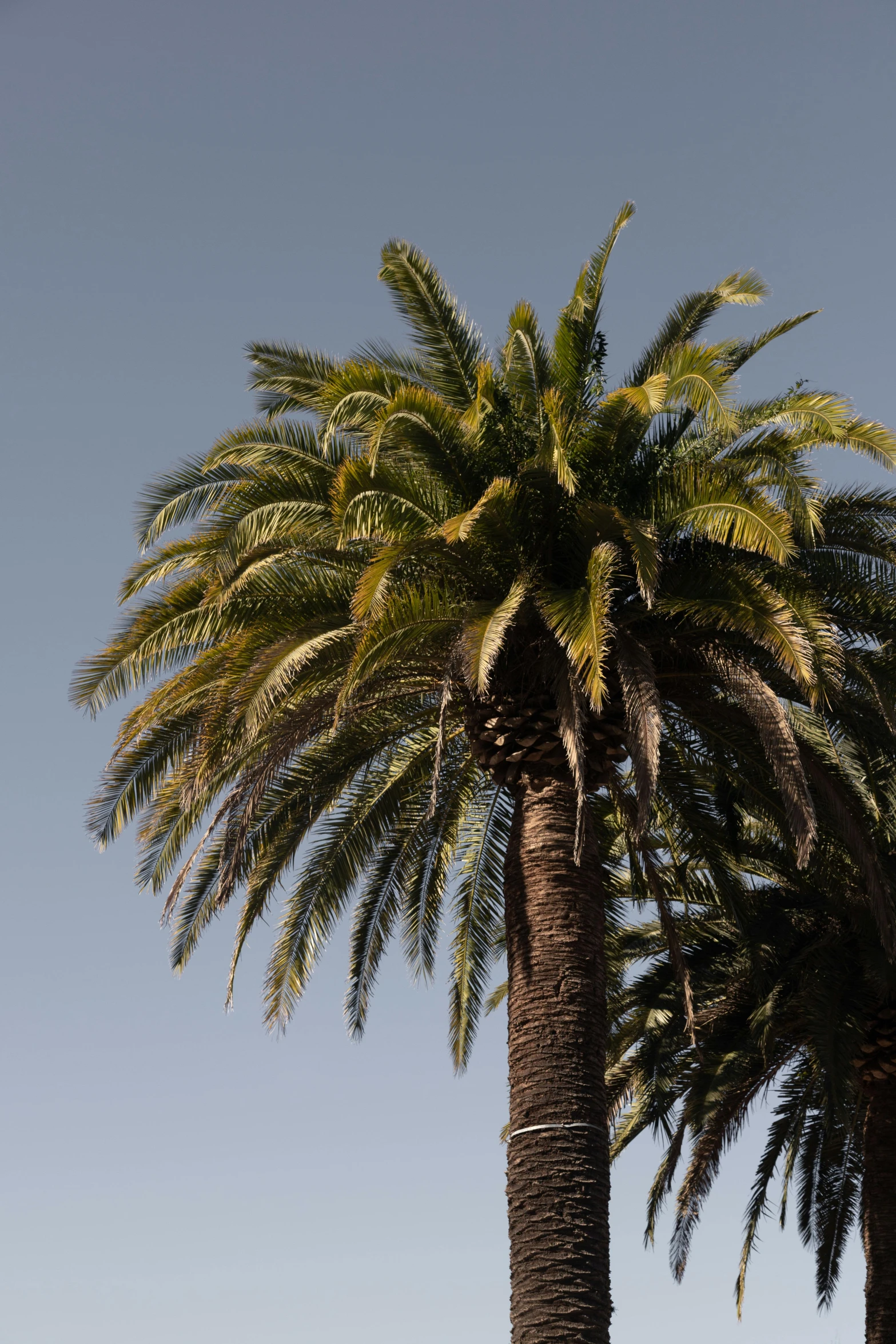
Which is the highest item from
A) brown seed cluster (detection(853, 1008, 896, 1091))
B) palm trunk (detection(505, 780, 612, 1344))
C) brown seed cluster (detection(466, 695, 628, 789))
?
brown seed cluster (detection(466, 695, 628, 789))

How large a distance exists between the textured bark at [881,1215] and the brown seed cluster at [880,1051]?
0.24 meters

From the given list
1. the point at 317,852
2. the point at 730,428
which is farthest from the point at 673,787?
the point at 730,428

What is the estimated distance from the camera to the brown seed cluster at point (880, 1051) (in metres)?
18.2

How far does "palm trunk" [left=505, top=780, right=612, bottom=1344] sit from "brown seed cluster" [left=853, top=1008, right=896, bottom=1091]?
264 inches

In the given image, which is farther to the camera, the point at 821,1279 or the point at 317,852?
the point at 821,1279

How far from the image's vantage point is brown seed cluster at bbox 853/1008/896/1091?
18172 mm

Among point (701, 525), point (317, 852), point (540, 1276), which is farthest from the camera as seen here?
point (317, 852)

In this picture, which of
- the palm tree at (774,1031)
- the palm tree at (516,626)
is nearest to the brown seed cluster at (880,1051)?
the palm tree at (774,1031)

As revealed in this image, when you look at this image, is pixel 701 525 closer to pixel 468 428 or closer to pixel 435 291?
pixel 468 428

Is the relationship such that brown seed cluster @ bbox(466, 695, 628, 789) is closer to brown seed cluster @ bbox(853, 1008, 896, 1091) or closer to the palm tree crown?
the palm tree crown

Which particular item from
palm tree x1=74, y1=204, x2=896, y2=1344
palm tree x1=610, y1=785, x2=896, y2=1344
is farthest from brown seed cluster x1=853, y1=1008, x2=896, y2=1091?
palm tree x1=74, y1=204, x2=896, y2=1344

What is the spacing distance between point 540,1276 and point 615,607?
553cm

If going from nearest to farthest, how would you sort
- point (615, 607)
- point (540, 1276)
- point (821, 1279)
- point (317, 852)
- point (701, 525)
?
point (540, 1276) → point (701, 525) → point (615, 607) → point (317, 852) → point (821, 1279)

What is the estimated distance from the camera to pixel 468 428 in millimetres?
12844
